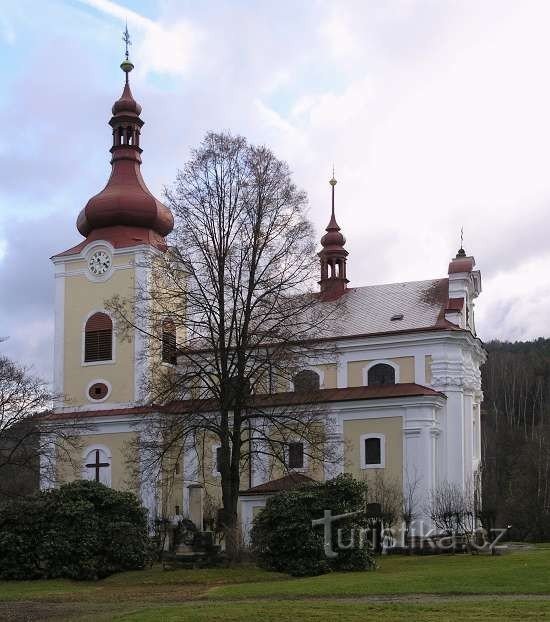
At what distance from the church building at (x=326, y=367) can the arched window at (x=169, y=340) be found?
239 inches

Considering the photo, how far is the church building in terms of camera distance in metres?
38.9

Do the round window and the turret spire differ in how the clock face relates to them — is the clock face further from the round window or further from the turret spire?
the round window

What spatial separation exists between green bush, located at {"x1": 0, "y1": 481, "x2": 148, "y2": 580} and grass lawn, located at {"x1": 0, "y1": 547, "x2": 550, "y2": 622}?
706 millimetres

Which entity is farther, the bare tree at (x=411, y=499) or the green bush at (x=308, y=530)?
the bare tree at (x=411, y=499)

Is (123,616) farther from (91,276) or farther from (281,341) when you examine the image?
(91,276)

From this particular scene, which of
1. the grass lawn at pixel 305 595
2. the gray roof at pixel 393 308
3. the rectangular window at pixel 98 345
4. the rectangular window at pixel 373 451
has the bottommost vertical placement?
the grass lawn at pixel 305 595

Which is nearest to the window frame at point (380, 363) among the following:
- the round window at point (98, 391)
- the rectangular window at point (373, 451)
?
the rectangular window at point (373, 451)

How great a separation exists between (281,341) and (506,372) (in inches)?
1968

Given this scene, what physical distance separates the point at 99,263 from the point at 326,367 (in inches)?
428

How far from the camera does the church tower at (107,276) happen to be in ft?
140

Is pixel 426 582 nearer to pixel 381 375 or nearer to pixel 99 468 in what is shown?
pixel 381 375

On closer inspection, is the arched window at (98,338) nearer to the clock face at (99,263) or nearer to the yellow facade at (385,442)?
the clock face at (99,263)

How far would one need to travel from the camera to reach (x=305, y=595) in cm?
1984

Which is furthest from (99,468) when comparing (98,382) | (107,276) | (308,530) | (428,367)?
(308,530)
